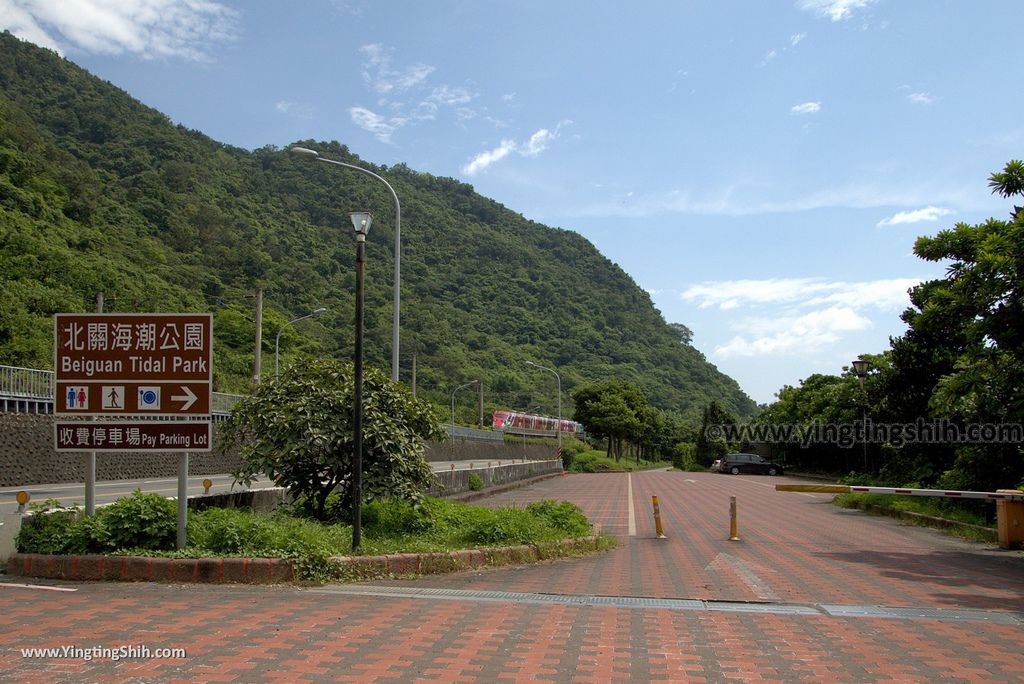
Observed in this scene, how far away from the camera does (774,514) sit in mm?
18891

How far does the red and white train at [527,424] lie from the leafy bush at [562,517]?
37.7m

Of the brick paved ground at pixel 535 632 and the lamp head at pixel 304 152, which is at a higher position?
the lamp head at pixel 304 152

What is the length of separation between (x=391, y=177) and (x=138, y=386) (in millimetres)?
115865

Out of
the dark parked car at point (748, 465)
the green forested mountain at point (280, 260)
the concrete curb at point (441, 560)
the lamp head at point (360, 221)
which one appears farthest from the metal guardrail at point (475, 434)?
the lamp head at point (360, 221)

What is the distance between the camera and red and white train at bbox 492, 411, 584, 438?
58469 millimetres

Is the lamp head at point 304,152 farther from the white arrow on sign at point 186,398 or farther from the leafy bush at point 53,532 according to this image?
the leafy bush at point 53,532

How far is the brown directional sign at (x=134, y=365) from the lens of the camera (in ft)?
26.7

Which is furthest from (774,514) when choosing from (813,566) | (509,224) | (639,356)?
(509,224)

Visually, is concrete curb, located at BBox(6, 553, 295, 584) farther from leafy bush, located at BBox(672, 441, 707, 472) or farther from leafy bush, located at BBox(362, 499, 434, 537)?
leafy bush, located at BBox(672, 441, 707, 472)

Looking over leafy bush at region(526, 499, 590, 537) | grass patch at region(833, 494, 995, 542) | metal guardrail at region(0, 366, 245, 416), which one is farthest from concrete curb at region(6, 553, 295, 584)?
metal guardrail at region(0, 366, 245, 416)

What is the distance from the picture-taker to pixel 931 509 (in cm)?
1717

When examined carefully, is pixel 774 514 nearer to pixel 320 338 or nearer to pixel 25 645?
pixel 25 645

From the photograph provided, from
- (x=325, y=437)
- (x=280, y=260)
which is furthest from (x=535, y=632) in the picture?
(x=280, y=260)

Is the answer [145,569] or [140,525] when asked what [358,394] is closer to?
[140,525]
